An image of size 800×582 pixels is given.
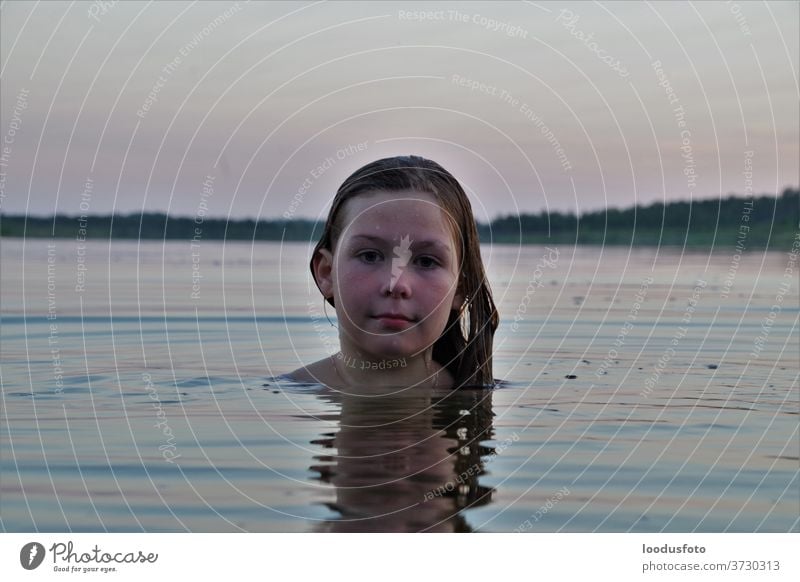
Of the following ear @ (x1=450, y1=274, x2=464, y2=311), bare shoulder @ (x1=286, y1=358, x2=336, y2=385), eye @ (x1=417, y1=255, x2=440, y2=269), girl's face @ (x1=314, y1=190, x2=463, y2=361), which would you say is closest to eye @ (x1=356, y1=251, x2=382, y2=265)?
girl's face @ (x1=314, y1=190, x2=463, y2=361)

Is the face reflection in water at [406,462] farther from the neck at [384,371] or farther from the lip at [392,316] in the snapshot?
the lip at [392,316]

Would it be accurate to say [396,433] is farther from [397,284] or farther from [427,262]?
[427,262]

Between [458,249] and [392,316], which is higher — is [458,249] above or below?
above

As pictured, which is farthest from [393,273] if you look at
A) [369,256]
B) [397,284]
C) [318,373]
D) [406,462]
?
[406,462]

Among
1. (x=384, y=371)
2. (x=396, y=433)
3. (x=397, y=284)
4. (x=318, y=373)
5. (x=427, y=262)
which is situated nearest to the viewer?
(x=396, y=433)

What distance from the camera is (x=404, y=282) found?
6.00 metres

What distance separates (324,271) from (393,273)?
80 centimetres

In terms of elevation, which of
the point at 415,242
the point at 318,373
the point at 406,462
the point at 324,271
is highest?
the point at 415,242

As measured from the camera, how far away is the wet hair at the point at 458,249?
639 centimetres

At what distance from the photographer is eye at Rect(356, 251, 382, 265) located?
6082 millimetres

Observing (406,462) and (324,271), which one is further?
(324,271)
